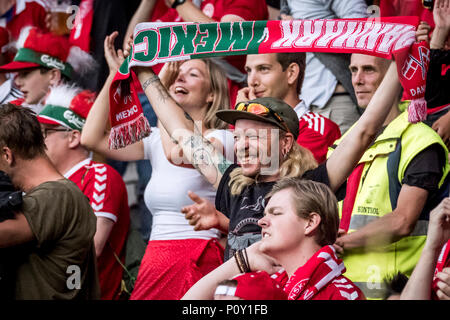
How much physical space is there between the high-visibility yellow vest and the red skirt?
780mm

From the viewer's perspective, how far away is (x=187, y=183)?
433cm

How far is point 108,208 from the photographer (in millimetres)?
4750

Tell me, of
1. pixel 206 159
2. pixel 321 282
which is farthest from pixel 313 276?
pixel 206 159

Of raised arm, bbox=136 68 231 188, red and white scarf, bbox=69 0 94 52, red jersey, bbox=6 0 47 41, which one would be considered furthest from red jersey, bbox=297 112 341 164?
red jersey, bbox=6 0 47 41

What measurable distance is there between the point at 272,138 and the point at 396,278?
33.3 inches

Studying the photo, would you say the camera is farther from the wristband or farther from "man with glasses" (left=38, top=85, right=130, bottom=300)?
"man with glasses" (left=38, top=85, right=130, bottom=300)

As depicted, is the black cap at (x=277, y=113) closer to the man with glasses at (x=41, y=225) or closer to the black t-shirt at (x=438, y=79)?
the man with glasses at (x=41, y=225)

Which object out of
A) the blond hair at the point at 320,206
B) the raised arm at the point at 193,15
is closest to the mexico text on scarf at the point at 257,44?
the blond hair at the point at 320,206

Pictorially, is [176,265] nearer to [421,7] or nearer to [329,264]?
[329,264]

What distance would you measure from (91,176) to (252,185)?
4.92 ft

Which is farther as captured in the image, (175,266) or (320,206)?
(175,266)

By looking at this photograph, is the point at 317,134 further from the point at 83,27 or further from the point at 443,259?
the point at 83,27

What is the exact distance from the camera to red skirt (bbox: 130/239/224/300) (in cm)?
418

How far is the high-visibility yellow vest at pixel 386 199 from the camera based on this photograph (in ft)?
11.8
